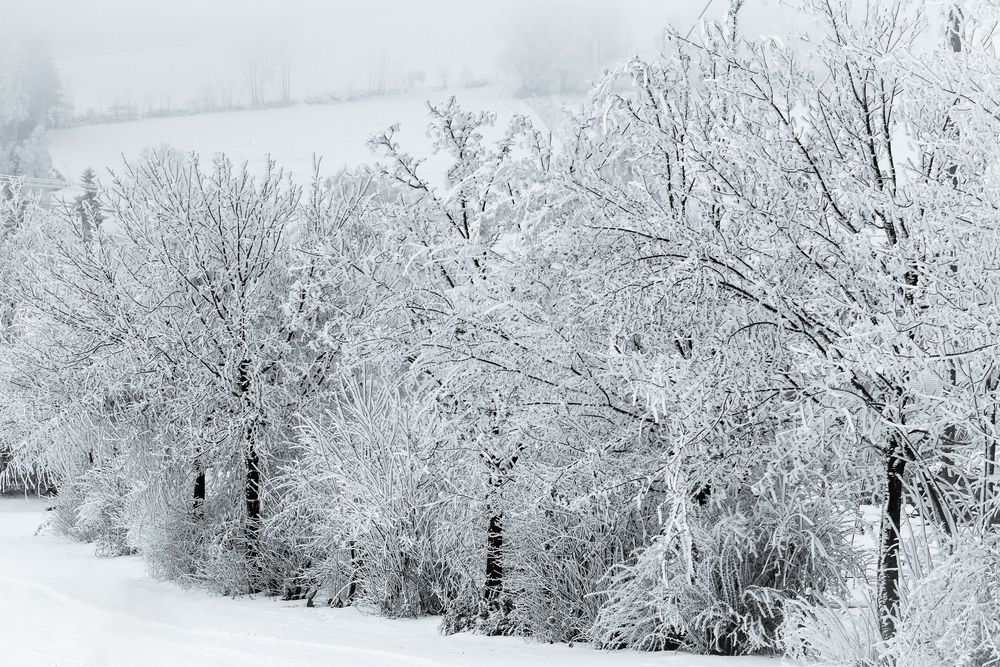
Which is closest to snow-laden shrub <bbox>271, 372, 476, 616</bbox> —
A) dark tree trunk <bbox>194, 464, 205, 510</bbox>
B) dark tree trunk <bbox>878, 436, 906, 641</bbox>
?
dark tree trunk <bbox>194, 464, 205, 510</bbox>

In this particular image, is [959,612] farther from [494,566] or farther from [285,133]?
[285,133]

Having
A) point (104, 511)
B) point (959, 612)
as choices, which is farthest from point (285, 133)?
point (959, 612)

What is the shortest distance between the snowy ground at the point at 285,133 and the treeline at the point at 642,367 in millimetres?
49793

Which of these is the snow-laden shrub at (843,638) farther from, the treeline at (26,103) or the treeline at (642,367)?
the treeline at (26,103)

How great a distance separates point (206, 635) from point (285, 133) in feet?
227

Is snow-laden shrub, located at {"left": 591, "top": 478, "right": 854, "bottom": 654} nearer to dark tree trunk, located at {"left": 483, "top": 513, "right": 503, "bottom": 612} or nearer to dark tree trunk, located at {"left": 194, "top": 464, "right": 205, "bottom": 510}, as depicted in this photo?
dark tree trunk, located at {"left": 483, "top": 513, "right": 503, "bottom": 612}

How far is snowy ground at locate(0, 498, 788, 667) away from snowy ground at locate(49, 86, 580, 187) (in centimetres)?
5076

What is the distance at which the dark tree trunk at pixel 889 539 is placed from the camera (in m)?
7.32

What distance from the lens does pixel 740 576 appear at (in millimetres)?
9359

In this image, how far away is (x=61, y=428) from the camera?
17953 mm

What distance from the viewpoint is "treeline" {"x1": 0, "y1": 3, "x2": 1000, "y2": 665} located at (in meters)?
6.55

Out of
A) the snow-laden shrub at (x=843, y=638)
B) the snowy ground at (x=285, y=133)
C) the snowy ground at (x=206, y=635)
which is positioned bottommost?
the snowy ground at (x=206, y=635)

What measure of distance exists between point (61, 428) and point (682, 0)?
62475 mm

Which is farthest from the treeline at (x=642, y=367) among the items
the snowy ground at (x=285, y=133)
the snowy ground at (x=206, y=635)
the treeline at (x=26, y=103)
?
the treeline at (x=26, y=103)
